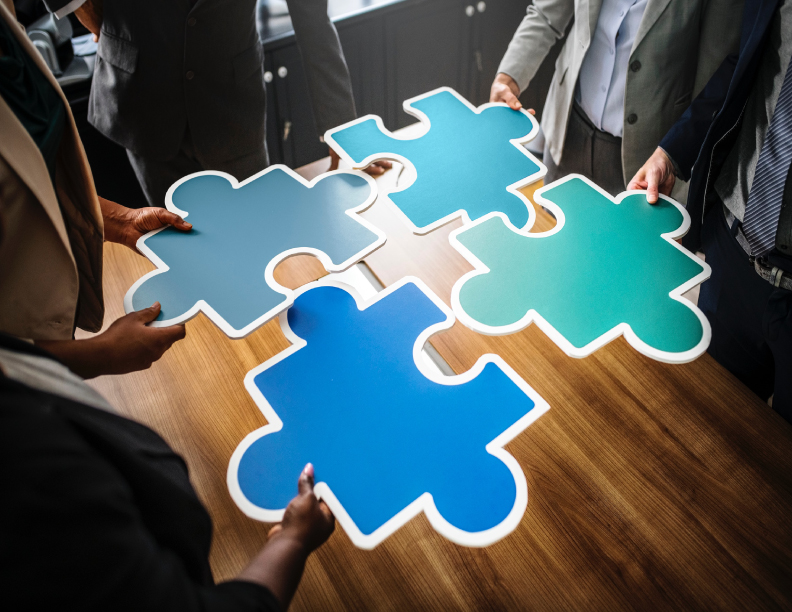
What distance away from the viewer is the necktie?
1162mm

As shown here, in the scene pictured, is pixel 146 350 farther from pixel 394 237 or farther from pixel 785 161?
pixel 785 161

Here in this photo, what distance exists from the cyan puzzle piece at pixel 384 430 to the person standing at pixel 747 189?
698 mm

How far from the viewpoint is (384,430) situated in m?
1.00

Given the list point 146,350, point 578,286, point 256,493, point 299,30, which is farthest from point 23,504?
point 299,30

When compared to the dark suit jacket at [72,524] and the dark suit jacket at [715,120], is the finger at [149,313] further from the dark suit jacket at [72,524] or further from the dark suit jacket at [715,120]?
the dark suit jacket at [715,120]

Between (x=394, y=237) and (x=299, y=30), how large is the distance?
0.75 m

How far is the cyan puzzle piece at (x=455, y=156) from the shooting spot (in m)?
1.35

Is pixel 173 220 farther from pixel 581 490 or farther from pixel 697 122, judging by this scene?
pixel 697 122

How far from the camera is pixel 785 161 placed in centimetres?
117

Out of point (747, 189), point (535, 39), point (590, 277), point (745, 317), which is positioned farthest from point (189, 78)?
point (745, 317)

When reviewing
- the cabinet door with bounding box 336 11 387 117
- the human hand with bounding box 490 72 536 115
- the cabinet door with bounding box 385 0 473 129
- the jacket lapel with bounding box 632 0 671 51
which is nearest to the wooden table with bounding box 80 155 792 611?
the human hand with bounding box 490 72 536 115

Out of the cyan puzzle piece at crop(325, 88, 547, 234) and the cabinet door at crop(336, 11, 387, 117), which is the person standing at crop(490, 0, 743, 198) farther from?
the cabinet door at crop(336, 11, 387, 117)

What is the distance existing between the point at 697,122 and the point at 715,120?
0.43 ft

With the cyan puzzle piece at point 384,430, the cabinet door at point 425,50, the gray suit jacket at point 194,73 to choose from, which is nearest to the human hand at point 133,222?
the cyan puzzle piece at point 384,430
